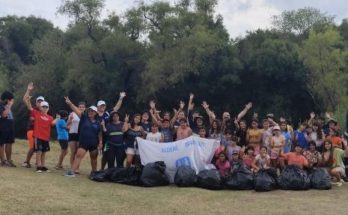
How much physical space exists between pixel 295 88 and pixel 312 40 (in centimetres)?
444

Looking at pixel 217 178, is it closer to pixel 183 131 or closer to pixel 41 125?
pixel 183 131

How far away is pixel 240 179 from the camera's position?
37.7ft

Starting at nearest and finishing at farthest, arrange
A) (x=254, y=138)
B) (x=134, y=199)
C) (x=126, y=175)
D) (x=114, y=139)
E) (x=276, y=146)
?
(x=134, y=199)
(x=126, y=175)
(x=114, y=139)
(x=276, y=146)
(x=254, y=138)

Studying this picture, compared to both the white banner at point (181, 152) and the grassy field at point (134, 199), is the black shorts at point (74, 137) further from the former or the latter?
the white banner at point (181, 152)

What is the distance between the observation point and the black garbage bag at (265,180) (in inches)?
444

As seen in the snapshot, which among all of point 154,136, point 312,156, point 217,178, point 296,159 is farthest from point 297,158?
point 154,136

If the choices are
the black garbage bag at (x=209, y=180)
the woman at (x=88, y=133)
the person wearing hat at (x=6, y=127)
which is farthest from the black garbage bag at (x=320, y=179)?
the person wearing hat at (x=6, y=127)

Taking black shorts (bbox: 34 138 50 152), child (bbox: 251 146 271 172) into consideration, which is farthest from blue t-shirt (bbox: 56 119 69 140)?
child (bbox: 251 146 271 172)

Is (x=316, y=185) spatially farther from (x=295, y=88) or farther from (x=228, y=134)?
(x=295, y=88)

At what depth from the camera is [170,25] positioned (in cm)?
4556

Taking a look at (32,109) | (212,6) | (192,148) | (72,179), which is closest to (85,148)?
(72,179)

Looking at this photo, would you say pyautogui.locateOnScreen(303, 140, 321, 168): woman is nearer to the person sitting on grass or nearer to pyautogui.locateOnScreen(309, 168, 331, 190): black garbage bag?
the person sitting on grass

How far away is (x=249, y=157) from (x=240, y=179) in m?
1.17

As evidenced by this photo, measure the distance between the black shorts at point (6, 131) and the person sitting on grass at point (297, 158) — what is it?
6479 millimetres
